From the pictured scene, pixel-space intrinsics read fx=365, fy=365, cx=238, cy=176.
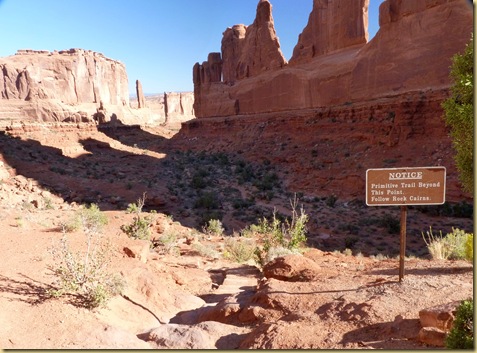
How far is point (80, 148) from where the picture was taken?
31.9 metres

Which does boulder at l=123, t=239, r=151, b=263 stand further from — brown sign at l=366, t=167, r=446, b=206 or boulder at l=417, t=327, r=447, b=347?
boulder at l=417, t=327, r=447, b=347

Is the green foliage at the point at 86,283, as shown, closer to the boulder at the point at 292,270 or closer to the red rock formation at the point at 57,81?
the boulder at the point at 292,270

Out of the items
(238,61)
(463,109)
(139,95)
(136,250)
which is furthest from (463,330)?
(139,95)

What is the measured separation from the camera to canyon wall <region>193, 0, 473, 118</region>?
2256cm

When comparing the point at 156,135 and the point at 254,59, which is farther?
the point at 156,135

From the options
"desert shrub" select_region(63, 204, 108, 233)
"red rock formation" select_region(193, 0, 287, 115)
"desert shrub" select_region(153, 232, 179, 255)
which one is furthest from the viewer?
"red rock formation" select_region(193, 0, 287, 115)

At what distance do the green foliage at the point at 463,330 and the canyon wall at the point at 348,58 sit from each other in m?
21.8

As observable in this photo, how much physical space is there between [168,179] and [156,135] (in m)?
33.2

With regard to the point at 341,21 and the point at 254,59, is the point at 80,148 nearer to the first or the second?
the point at 254,59

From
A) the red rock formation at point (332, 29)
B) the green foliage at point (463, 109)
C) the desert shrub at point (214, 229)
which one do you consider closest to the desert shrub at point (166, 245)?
the desert shrub at point (214, 229)

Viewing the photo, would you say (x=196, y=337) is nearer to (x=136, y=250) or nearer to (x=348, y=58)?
(x=136, y=250)

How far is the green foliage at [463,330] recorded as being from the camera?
3400mm

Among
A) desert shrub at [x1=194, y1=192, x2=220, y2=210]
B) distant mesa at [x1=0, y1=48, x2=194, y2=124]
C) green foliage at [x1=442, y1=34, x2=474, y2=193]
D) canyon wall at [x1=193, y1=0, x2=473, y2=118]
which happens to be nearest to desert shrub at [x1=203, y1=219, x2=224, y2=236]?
desert shrub at [x1=194, y1=192, x2=220, y2=210]

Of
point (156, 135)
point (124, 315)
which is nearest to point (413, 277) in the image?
point (124, 315)
